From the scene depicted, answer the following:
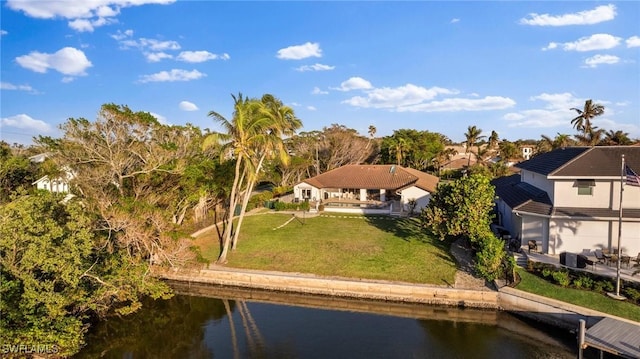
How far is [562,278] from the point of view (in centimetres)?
1847

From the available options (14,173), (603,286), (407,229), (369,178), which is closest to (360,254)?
(407,229)

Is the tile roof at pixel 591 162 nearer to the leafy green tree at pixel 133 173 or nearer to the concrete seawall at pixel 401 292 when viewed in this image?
the concrete seawall at pixel 401 292

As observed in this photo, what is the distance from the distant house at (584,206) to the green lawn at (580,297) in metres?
4.21

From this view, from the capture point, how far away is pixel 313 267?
23.2 m

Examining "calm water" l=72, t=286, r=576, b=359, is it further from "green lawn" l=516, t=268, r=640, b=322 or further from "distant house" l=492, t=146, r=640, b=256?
"distant house" l=492, t=146, r=640, b=256

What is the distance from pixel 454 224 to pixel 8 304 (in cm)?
2122

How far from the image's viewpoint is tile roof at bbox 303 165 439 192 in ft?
137

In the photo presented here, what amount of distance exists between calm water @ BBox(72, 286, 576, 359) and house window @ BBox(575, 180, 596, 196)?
9.34 metres

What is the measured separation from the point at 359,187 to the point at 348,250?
1750cm

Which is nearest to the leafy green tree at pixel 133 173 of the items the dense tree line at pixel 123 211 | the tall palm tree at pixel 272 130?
the dense tree line at pixel 123 211

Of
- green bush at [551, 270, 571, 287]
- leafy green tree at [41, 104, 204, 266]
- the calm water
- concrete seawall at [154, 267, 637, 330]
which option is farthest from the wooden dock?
leafy green tree at [41, 104, 204, 266]

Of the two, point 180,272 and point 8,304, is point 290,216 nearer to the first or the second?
point 180,272

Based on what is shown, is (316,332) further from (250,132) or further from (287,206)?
(287,206)

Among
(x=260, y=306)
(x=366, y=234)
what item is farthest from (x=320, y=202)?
(x=260, y=306)
